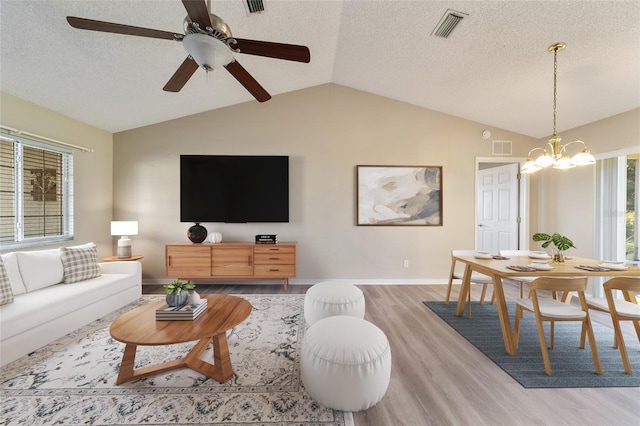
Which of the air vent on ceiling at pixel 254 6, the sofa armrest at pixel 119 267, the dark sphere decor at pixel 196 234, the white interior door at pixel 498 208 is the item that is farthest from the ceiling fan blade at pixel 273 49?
the white interior door at pixel 498 208

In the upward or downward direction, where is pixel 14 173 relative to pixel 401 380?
upward

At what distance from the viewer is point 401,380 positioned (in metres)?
1.77

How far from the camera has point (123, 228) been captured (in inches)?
138

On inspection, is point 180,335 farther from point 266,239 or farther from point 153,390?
point 266,239

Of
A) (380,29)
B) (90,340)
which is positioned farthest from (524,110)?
(90,340)

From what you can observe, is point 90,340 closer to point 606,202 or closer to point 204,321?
point 204,321

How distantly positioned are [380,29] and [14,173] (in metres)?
4.29

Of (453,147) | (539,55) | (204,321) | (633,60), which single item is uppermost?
(539,55)

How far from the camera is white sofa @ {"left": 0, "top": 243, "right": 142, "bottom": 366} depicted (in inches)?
76.5

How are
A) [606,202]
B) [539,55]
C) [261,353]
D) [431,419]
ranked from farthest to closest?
[606,202]
[539,55]
[261,353]
[431,419]

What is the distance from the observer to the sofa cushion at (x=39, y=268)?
2400 millimetres

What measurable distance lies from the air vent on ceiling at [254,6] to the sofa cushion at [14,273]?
3263mm

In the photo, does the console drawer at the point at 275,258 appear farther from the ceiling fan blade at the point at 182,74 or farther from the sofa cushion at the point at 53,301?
the ceiling fan blade at the point at 182,74

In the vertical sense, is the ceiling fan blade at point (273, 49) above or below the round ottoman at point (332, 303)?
above
